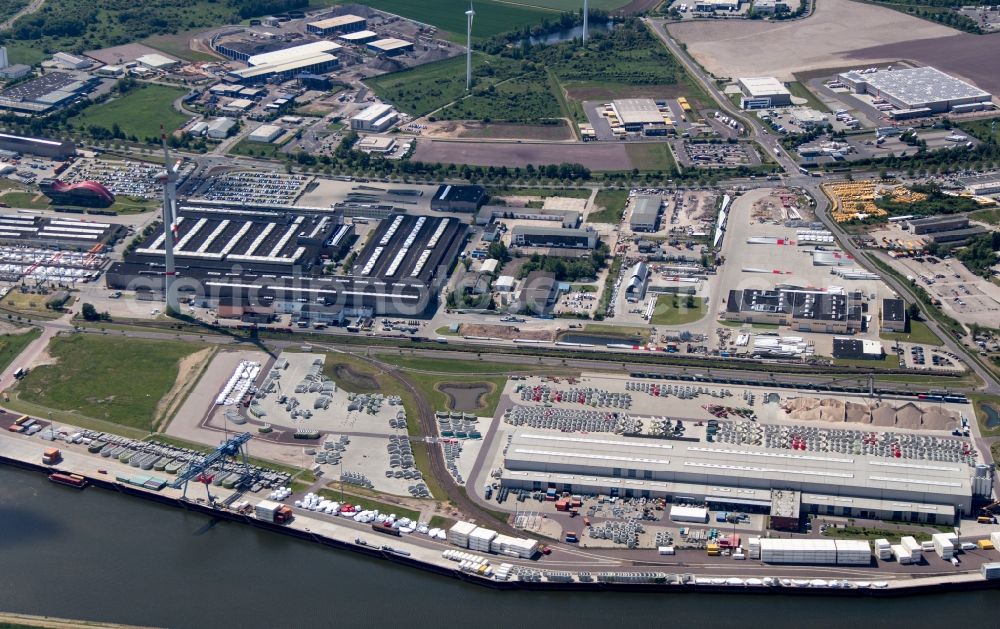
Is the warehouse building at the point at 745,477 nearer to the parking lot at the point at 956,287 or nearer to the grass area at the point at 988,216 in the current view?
the parking lot at the point at 956,287

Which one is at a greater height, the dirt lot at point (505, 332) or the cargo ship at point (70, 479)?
the cargo ship at point (70, 479)

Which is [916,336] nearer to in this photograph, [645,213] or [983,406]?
[983,406]

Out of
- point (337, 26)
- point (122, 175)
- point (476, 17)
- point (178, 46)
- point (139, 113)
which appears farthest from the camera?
point (476, 17)

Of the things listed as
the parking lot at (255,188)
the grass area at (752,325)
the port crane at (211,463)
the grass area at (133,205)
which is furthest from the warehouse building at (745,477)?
the grass area at (133,205)

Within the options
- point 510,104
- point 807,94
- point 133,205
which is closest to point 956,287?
point 807,94

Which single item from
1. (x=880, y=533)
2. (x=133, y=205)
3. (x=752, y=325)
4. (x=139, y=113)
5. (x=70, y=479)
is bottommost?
(x=139, y=113)

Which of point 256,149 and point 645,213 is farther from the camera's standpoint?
point 256,149

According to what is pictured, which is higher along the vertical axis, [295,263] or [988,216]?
[295,263]
